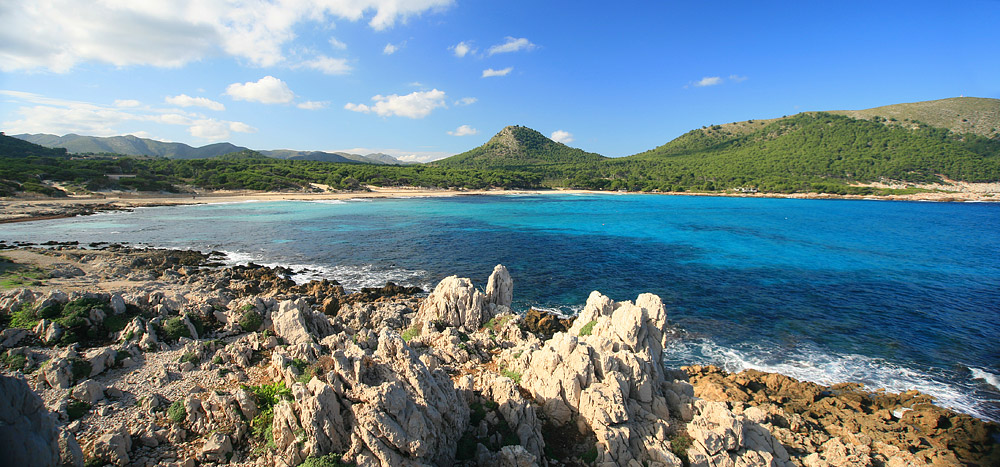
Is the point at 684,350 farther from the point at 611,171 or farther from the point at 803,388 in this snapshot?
the point at 611,171

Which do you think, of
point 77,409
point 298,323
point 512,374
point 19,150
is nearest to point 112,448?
point 77,409

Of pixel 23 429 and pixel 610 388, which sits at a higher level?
pixel 23 429

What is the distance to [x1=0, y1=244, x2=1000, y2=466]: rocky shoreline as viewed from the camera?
850 centimetres

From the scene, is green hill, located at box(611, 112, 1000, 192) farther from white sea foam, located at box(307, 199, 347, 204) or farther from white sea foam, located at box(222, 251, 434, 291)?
white sea foam, located at box(222, 251, 434, 291)

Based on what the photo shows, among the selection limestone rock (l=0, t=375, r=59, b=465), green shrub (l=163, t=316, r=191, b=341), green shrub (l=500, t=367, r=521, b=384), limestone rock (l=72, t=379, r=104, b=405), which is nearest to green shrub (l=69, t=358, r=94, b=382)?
limestone rock (l=72, t=379, r=104, b=405)

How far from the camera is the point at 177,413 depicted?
9.68 m

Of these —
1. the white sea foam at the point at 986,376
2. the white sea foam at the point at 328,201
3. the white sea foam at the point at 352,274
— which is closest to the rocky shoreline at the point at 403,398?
the white sea foam at the point at 986,376

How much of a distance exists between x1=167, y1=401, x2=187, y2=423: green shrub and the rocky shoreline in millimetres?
25

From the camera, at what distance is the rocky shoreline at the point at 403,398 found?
27.9 ft

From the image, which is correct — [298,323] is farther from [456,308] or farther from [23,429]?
[23,429]

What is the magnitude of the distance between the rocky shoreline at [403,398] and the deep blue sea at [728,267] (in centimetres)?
536

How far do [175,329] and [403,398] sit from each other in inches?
473

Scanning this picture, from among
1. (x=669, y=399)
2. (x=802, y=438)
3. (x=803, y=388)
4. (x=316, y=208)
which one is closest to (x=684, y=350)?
(x=803, y=388)

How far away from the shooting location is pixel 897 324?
2442 cm
